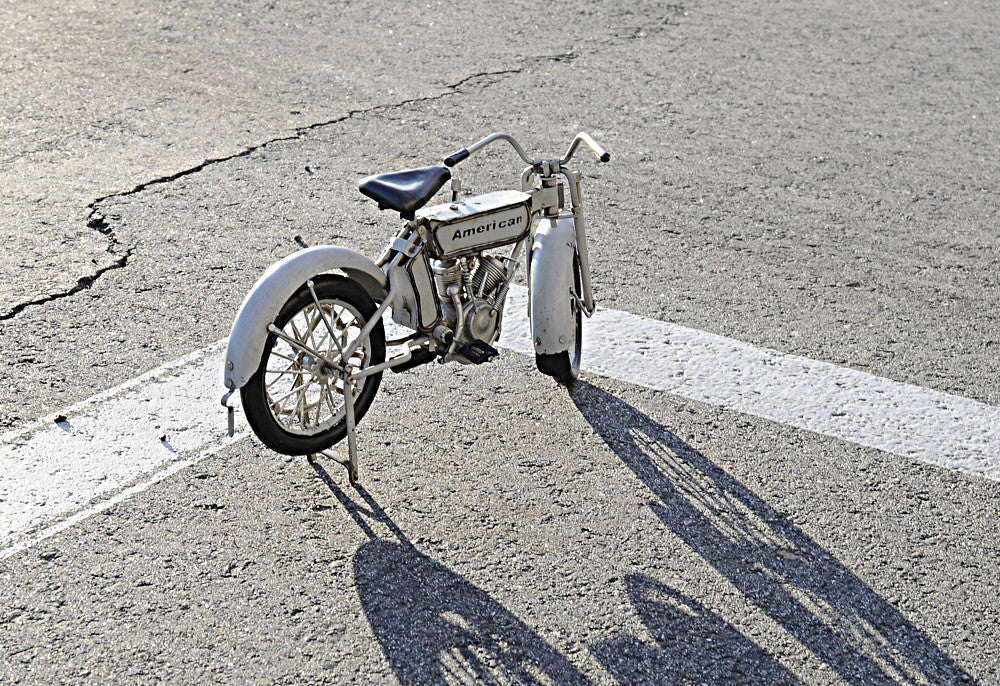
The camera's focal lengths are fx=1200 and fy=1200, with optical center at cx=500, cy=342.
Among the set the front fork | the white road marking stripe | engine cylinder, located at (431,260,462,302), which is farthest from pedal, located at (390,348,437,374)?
the white road marking stripe

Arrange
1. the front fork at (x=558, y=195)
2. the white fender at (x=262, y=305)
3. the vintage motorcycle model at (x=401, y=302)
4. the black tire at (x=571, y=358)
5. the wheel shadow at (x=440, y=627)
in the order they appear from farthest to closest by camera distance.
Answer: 1. the black tire at (x=571, y=358)
2. the front fork at (x=558, y=195)
3. the vintage motorcycle model at (x=401, y=302)
4. the white fender at (x=262, y=305)
5. the wheel shadow at (x=440, y=627)


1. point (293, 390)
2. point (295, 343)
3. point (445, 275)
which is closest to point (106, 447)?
point (293, 390)

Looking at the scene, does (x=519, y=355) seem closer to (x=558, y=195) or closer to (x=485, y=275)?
(x=485, y=275)

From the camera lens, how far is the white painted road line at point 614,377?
4457mm

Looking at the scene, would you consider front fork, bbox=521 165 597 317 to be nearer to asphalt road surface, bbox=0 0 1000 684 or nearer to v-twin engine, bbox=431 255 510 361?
v-twin engine, bbox=431 255 510 361

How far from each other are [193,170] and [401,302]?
319 cm

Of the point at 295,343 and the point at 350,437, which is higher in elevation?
the point at 295,343

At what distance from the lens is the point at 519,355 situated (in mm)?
5438

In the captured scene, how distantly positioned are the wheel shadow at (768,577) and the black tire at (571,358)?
28 cm

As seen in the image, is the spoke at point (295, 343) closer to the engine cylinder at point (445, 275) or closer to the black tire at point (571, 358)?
the engine cylinder at point (445, 275)

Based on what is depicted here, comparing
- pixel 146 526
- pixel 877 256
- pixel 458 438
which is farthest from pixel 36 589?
pixel 877 256

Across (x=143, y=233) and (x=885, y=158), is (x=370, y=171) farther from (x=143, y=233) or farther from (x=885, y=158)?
(x=885, y=158)

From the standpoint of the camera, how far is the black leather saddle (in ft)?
14.4

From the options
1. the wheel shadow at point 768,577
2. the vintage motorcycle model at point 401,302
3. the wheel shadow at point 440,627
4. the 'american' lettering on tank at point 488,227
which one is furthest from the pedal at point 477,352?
the wheel shadow at point 440,627
